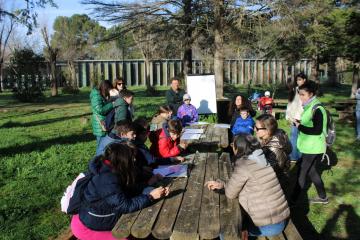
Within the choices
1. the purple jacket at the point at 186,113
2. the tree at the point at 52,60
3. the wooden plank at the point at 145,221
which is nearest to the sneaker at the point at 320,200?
the wooden plank at the point at 145,221

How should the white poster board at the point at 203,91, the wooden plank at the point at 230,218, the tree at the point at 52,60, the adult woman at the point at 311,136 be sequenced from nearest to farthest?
the wooden plank at the point at 230,218
the adult woman at the point at 311,136
the white poster board at the point at 203,91
the tree at the point at 52,60

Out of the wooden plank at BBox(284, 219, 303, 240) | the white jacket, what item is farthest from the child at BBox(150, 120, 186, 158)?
Answer: the white jacket

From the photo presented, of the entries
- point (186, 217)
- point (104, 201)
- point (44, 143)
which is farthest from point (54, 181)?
point (186, 217)

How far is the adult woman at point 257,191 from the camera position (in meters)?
3.51

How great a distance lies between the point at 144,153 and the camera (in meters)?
4.71

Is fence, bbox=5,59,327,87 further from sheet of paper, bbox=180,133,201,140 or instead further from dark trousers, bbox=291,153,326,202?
dark trousers, bbox=291,153,326,202

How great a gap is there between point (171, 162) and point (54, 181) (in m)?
2.38

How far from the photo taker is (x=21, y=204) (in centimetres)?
540

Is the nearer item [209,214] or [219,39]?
[209,214]

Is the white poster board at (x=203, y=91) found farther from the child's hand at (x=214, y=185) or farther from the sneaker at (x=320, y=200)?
the child's hand at (x=214, y=185)

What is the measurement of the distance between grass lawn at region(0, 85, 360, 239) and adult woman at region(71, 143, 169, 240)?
136 cm

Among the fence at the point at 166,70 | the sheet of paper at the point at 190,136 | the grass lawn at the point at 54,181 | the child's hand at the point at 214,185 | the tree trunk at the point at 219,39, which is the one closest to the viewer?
the child's hand at the point at 214,185

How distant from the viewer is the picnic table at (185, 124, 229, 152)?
610 centimetres

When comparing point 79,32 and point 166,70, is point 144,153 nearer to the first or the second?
point 166,70
